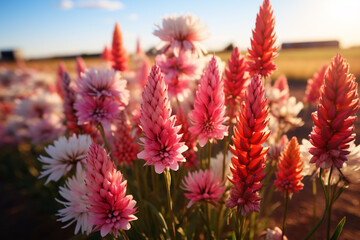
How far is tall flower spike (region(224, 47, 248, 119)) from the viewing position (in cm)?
150

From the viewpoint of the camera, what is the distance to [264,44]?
1.36 metres

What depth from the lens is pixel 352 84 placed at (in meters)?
1.03

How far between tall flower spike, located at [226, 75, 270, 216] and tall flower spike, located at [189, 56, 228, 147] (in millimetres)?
141

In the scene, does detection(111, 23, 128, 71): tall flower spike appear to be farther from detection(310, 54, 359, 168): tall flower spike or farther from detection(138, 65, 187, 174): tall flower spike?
detection(310, 54, 359, 168): tall flower spike

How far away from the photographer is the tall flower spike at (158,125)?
0.98 meters

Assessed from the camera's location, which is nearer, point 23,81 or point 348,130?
point 348,130

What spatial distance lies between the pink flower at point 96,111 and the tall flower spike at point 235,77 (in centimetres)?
80

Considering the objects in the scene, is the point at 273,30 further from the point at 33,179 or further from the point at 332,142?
the point at 33,179

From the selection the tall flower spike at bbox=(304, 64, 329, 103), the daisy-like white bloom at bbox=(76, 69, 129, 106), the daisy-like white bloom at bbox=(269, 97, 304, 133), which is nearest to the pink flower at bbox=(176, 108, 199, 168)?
the daisy-like white bloom at bbox=(76, 69, 129, 106)

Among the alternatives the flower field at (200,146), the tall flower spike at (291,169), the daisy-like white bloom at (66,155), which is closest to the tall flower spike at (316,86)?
the flower field at (200,146)

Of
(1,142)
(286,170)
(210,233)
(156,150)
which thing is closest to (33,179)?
(1,142)

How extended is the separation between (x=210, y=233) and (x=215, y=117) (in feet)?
2.93

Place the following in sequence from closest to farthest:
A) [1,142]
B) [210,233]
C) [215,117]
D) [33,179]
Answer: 1. [215,117]
2. [210,233]
3. [33,179]
4. [1,142]

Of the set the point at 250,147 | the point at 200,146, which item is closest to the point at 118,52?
the point at 200,146
